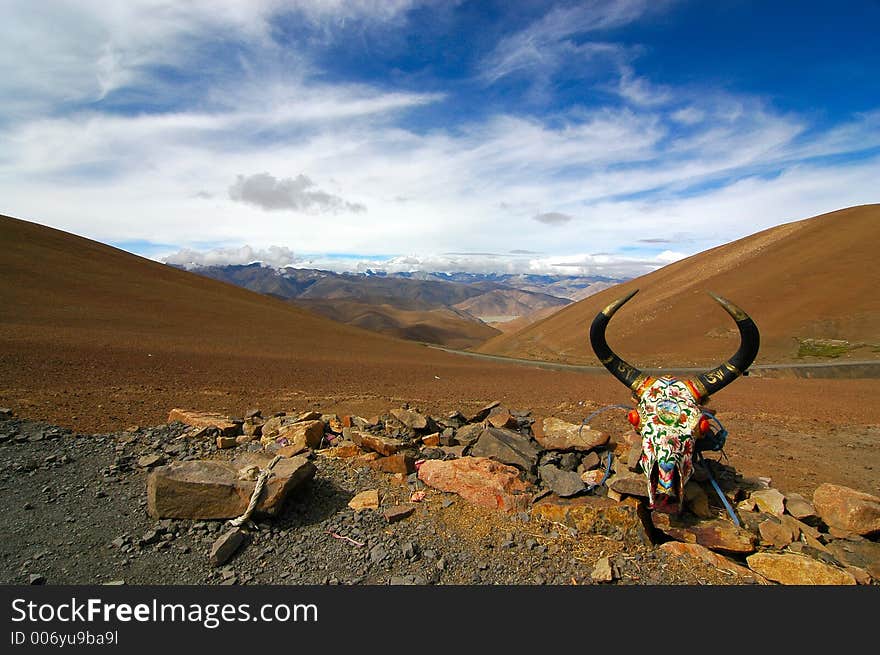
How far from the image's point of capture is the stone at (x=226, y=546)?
3996 millimetres

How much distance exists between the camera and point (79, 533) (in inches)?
171

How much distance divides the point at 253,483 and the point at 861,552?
6752mm

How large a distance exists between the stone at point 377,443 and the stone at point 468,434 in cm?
110

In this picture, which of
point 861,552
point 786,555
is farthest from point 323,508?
point 861,552

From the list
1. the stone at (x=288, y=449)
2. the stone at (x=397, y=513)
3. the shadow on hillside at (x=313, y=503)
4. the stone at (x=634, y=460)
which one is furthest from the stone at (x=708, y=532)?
the stone at (x=288, y=449)

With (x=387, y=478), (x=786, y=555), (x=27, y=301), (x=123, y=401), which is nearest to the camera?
(x=786, y=555)

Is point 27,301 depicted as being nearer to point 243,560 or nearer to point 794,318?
point 243,560

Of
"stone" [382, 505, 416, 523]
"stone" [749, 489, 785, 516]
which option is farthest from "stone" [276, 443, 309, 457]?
"stone" [749, 489, 785, 516]

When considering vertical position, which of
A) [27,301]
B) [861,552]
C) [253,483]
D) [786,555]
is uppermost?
[27,301]

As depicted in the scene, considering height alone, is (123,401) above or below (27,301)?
below

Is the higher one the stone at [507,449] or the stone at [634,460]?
the stone at [634,460]

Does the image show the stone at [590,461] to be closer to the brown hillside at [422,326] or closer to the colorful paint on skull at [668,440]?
the colorful paint on skull at [668,440]

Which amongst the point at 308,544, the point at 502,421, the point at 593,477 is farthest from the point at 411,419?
the point at 308,544

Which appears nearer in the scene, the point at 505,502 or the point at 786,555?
the point at 786,555
